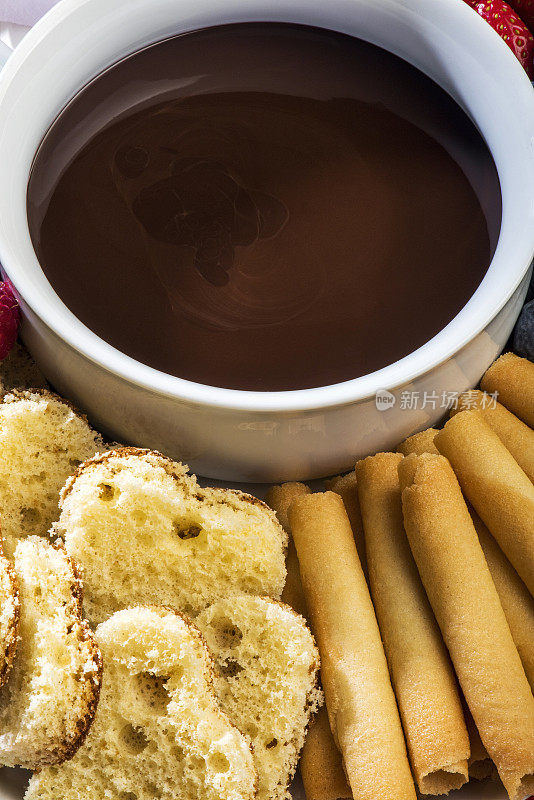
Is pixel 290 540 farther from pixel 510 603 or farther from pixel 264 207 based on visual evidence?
pixel 264 207

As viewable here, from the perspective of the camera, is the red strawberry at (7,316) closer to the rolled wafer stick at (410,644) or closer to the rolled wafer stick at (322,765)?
the rolled wafer stick at (410,644)

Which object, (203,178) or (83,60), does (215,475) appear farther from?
(83,60)

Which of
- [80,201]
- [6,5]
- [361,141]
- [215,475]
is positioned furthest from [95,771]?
[6,5]

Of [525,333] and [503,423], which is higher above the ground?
[525,333]

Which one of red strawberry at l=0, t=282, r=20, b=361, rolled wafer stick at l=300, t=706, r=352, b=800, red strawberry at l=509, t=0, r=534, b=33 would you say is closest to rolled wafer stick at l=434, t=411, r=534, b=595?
rolled wafer stick at l=300, t=706, r=352, b=800

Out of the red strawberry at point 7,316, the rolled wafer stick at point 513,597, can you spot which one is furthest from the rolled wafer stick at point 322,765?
the red strawberry at point 7,316

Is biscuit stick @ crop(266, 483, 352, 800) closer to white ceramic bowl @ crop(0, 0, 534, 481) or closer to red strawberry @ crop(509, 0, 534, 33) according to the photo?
white ceramic bowl @ crop(0, 0, 534, 481)

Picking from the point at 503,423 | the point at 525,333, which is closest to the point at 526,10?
the point at 525,333
